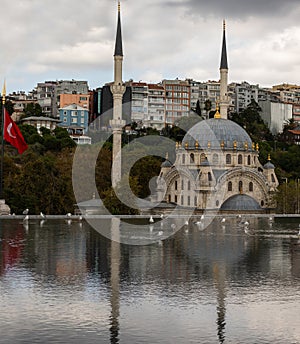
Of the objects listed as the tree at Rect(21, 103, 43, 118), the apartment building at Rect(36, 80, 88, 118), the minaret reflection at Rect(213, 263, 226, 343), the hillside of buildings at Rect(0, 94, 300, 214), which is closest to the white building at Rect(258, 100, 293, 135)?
the apartment building at Rect(36, 80, 88, 118)

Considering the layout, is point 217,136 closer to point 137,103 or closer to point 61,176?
point 61,176

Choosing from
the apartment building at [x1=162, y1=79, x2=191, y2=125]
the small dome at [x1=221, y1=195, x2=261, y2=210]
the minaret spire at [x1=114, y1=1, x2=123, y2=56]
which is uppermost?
the apartment building at [x1=162, y1=79, x2=191, y2=125]

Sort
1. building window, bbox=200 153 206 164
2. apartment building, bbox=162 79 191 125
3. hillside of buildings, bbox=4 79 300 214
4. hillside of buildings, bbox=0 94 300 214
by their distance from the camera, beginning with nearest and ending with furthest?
1. hillside of buildings, bbox=0 94 300 214
2. hillside of buildings, bbox=4 79 300 214
3. building window, bbox=200 153 206 164
4. apartment building, bbox=162 79 191 125

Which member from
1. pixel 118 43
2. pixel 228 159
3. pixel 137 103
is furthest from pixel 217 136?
pixel 137 103

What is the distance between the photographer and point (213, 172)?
70062 millimetres

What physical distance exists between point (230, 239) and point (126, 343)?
25197 millimetres

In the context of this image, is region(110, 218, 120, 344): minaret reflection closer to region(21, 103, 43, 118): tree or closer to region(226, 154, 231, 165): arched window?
region(226, 154, 231, 165): arched window

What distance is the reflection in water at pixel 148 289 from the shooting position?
1745cm

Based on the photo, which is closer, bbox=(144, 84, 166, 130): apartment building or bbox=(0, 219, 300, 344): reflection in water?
bbox=(0, 219, 300, 344): reflection in water

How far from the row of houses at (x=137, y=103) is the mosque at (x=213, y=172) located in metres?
39.7

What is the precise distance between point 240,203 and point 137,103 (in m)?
59.8

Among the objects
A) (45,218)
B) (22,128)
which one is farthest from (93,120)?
(45,218)

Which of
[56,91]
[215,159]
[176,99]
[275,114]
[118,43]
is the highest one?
[56,91]

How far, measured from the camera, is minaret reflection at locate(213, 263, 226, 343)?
57.9ft
